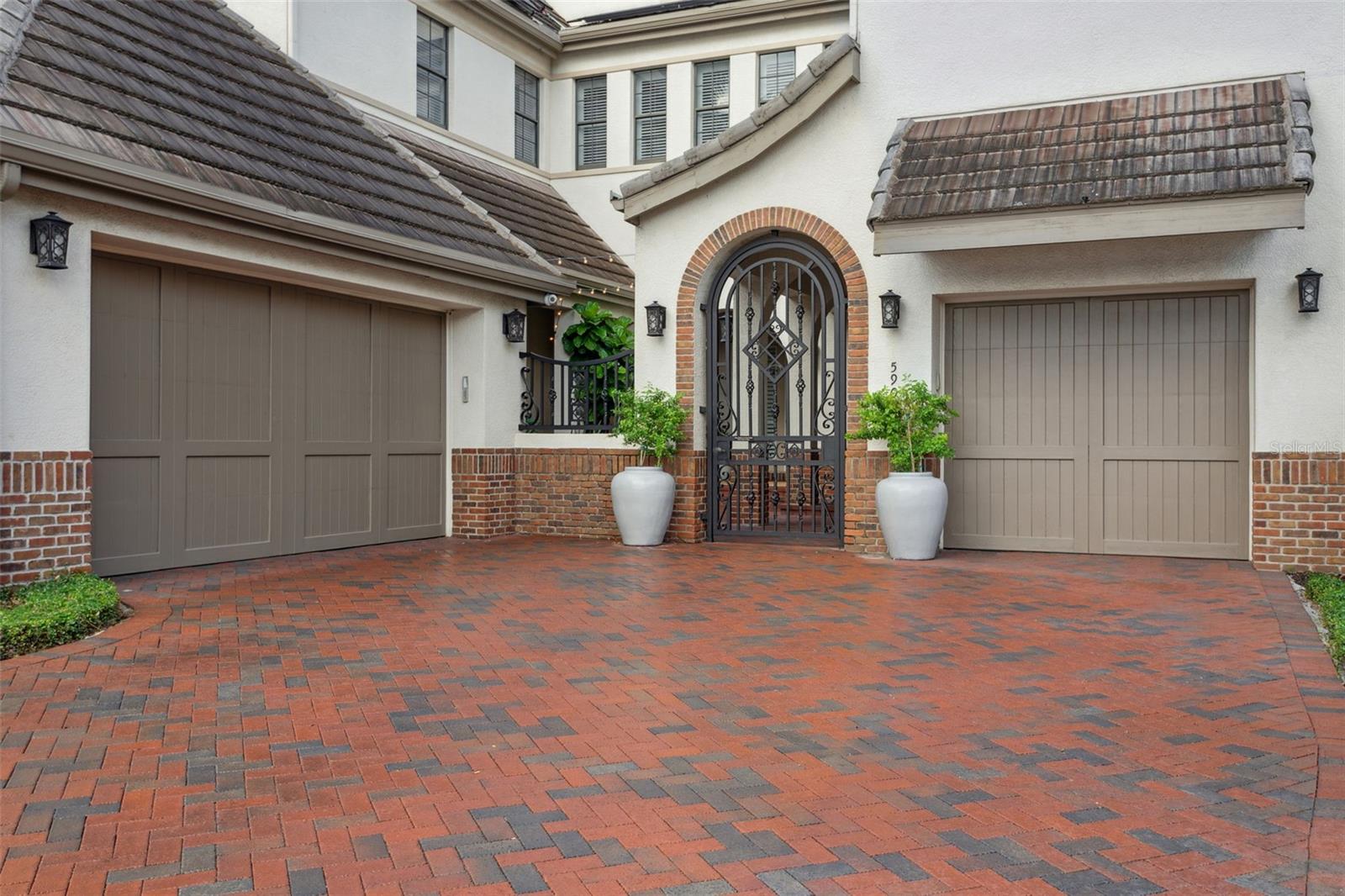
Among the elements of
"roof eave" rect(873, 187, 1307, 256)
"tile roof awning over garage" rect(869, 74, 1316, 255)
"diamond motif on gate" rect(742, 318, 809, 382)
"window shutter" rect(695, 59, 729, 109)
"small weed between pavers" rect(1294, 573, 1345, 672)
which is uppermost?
"window shutter" rect(695, 59, 729, 109)

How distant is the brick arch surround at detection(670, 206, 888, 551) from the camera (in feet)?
33.6

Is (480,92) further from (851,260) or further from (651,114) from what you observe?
(851,260)

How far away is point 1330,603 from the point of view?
22.5 ft

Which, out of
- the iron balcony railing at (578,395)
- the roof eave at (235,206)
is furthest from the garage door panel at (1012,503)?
Answer: the roof eave at (235,206)

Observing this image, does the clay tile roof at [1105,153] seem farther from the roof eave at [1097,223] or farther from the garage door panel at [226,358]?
the garage door panel at [226,358]

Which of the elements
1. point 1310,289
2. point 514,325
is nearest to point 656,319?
point 514,325

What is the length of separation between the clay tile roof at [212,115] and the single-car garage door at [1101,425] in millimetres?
5346

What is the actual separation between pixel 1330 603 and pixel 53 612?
25.8ft

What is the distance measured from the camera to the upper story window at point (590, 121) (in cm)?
1708

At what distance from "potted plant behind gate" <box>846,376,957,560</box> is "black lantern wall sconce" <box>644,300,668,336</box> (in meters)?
2.49

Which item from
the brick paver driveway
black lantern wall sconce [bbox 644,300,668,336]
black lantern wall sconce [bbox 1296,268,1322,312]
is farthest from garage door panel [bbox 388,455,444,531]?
black lantern wall sconce [bbox 1296,268,1322,312]

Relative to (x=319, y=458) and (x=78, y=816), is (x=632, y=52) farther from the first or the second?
(x=78, y=816)

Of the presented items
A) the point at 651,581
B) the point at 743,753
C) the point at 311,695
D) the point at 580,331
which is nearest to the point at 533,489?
the point at 580,331

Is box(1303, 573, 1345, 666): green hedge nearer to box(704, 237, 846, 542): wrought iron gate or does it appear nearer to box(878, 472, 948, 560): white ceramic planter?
box(878, 472, 948, 560): white ceramic planter
